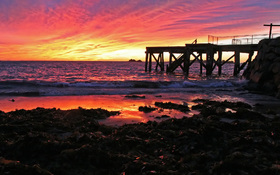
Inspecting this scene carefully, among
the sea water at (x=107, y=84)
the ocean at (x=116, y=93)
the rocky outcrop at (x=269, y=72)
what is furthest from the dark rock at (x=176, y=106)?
the rocky outcrop at (x=269, y=72)

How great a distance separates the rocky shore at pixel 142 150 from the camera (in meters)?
3.52

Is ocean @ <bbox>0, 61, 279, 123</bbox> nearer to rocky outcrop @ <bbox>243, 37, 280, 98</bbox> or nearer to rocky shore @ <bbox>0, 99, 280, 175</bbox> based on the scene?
rocky outcrop @ <bbox>243, 37, 280, 98</bbox>

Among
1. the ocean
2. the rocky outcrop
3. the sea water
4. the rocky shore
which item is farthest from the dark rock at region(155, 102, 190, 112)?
the rocky outcrop

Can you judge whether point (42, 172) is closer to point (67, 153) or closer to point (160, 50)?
point (67, 153)

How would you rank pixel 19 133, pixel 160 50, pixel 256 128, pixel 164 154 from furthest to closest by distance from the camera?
pixel 160 50, pixel 256 128, pixel 19 133, pixel 164 154

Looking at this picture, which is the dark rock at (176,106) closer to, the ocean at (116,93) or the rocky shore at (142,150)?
the ocean at (116,93)

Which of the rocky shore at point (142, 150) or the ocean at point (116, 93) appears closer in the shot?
the rocky shore at point (142, 150)

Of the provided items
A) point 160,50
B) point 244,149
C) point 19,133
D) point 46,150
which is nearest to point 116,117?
point 19,133

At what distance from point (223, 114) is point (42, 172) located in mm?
6824

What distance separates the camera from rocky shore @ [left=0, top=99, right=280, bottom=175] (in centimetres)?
352

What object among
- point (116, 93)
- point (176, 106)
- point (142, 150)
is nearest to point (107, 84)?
point (116, 93)

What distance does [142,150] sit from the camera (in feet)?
14.7

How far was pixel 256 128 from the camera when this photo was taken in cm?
594

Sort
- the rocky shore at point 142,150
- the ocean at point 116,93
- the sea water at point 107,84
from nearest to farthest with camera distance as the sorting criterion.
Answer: the rocky shore at point 142,150, the ocean at point 116,93, the sea water at point 107,84
